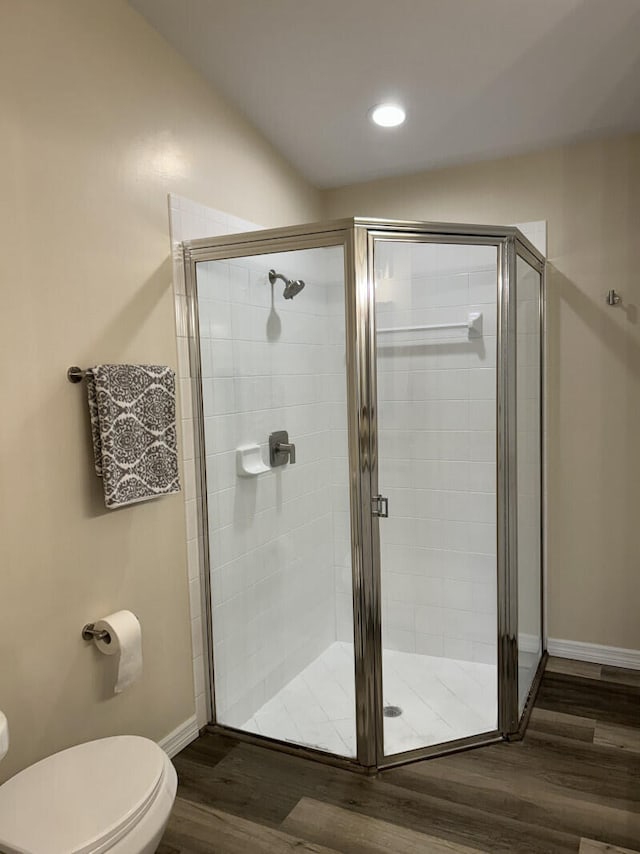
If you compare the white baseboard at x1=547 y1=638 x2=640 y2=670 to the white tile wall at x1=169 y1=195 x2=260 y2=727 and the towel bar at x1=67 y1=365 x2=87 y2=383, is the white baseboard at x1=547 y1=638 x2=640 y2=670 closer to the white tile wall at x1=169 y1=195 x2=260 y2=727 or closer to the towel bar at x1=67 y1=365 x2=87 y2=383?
the white tile wall at x1=169 y1=195 x2=260 y2=727

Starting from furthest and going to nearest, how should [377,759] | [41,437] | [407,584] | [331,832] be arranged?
[407,584]
[377,759]
[331,832]
[41,437]

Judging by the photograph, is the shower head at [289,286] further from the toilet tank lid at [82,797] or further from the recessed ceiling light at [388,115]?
the toilet tank lid at [82,797]

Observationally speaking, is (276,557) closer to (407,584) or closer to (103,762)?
(407,584)

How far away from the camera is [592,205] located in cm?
291

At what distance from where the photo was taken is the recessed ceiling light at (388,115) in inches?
105

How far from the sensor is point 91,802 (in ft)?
4.83

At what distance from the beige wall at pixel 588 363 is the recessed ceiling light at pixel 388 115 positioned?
0.53 meters

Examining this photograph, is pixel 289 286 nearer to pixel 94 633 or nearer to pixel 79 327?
pixel 79 327

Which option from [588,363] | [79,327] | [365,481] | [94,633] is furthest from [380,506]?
[588,363]

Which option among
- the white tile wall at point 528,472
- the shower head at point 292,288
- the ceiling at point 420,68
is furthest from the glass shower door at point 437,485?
the ceiling at point 420,68

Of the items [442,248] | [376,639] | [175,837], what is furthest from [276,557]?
[442,248]

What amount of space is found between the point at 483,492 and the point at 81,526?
1483 millimetres

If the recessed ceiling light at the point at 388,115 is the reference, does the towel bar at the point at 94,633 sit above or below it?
below

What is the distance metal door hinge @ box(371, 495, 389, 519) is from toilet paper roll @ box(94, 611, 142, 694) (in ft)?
2.88
